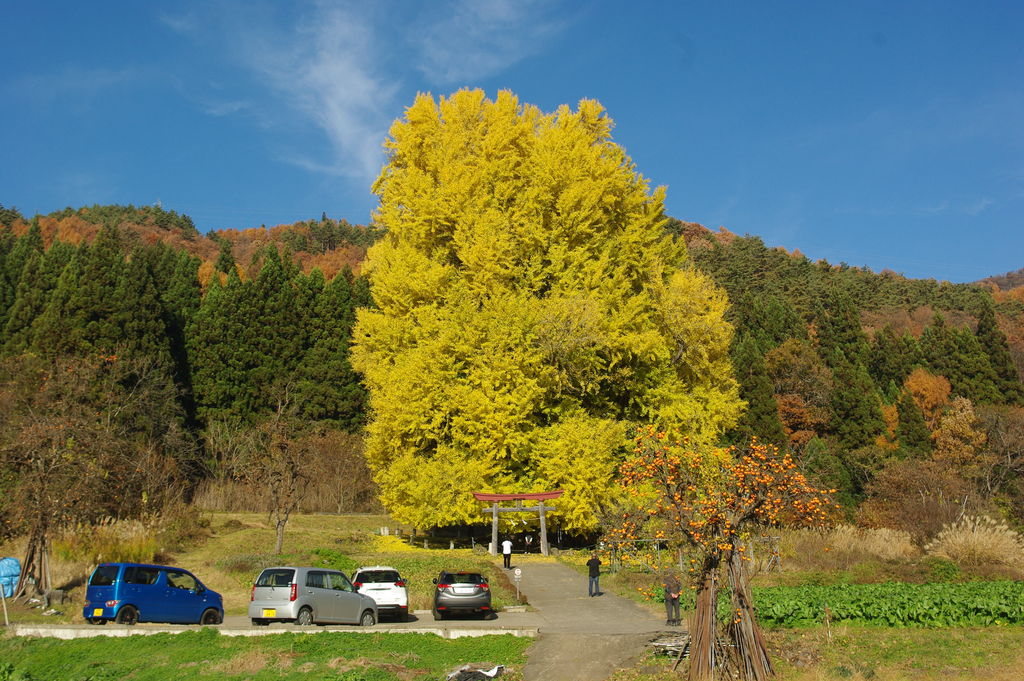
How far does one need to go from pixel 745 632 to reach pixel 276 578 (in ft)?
33.7

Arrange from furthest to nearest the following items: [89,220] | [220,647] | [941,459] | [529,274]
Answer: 1. [89,220]
2. [941,459]
3. [529,274]
4. [220,647]

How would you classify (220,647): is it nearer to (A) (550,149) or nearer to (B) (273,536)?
(B) (273,536)

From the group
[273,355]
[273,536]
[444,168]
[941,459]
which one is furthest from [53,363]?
[941,459]

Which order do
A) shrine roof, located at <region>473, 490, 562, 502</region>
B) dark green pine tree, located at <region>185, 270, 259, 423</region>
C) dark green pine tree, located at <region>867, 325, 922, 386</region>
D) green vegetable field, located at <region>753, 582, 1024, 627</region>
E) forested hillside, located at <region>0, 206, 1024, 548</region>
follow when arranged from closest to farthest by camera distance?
green vegetable field, located at <region>753, 582, 1024, 627</region> < shrine roof, located at <region>473, 490, 562, 502</region> < forested hillside, located at <region>0, 206, 1024, 548</region> < dark green pine tree, located at <region>185, 270, 259, 423</region> < dark green pine tree, located at <region>867, 325, 922, 386</region>

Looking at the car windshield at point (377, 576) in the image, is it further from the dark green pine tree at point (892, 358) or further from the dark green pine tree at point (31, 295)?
the dark green pine tree at point (892, 358)

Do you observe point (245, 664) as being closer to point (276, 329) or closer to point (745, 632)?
point (745, 632)

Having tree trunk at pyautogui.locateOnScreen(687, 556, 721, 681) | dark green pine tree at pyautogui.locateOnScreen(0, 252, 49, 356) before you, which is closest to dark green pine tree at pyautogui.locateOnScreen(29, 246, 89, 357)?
dark green pine tree at pyautogui.locateOnScreen(0, 252, 49, 356)

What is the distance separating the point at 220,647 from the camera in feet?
47.3

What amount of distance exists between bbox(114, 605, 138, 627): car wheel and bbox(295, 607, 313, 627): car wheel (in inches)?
141

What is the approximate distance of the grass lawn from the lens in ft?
41.9

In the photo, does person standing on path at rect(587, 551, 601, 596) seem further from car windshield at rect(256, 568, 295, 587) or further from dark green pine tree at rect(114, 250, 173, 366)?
dark green pine tree at rect(114, 250, 173, 366)

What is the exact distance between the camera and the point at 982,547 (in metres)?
25.4

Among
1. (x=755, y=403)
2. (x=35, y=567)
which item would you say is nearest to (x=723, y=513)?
(x=35, y=567)

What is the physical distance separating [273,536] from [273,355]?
27.2m
